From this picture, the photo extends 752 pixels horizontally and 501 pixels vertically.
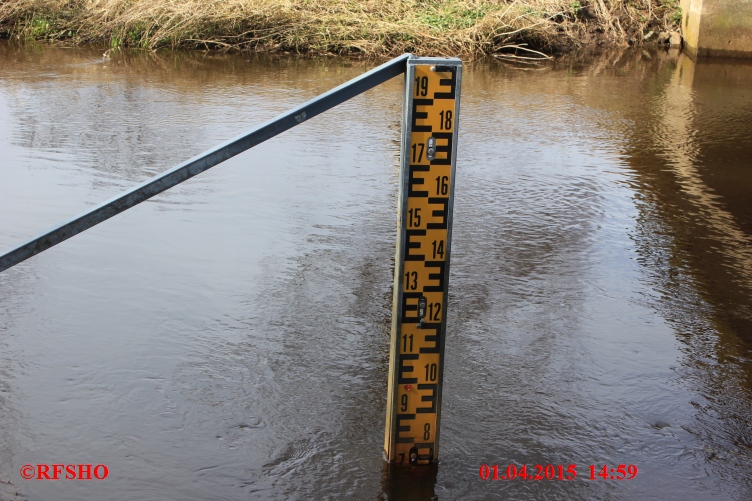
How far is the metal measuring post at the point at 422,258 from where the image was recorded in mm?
2695

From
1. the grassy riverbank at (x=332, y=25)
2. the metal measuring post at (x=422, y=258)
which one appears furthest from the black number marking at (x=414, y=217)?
the grassy riverbank at (x=332, y=25)

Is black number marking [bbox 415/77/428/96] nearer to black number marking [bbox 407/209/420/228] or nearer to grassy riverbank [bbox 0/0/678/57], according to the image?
black number marking [bbox 407/209/420/228]

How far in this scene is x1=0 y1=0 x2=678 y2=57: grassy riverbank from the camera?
480 inches

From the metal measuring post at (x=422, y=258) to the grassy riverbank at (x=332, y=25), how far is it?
9.47 meters

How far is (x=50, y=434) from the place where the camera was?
3180 mm

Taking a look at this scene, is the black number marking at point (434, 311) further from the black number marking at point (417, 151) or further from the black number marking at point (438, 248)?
the black number marking at point (417, 151)

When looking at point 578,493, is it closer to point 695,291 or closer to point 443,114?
point 443,114

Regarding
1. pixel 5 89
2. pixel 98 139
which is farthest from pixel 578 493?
pixel 5 89

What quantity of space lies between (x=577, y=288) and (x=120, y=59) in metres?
9.09

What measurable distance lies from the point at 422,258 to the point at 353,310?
59.9 inches

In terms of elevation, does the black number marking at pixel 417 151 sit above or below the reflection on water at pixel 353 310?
above
